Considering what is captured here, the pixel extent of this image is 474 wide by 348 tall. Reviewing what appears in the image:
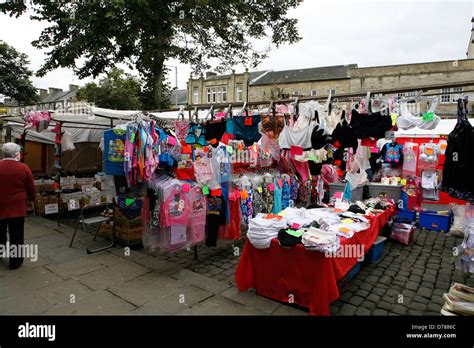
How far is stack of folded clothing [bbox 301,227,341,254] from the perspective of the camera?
3308mm

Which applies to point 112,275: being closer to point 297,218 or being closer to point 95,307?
point 95,307

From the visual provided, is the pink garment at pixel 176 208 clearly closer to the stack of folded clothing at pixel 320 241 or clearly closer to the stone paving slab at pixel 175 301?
the stone paving slab at pixel 175 301

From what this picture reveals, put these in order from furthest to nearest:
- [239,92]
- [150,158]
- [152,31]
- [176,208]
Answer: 1. [239,92]
2. [152,31]
3. [176,208]
4. [150,158]

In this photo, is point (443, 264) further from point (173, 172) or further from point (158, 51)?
point (158, 51)

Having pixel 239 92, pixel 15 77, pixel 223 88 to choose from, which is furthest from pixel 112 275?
pixel 223 88

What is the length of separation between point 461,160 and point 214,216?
3.72 meters

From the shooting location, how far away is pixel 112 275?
4.52 meters

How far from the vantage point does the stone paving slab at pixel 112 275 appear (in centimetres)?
421

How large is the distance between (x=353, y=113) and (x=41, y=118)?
656cm

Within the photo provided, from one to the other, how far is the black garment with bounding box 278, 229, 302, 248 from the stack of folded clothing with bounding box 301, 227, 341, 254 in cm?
9

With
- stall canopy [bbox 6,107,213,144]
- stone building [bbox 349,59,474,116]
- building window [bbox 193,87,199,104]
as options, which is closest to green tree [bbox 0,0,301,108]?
stall canopy [bbox 6,107,213,144]

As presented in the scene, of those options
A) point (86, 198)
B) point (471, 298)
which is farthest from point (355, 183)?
point (86, 198)

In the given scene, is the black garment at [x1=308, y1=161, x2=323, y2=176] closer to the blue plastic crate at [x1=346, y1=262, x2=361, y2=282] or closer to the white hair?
the blue plastic crate at [x1=346, y1=262, x2=361, y2=282]

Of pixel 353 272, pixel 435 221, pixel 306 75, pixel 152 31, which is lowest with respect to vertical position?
pixel 353 272
